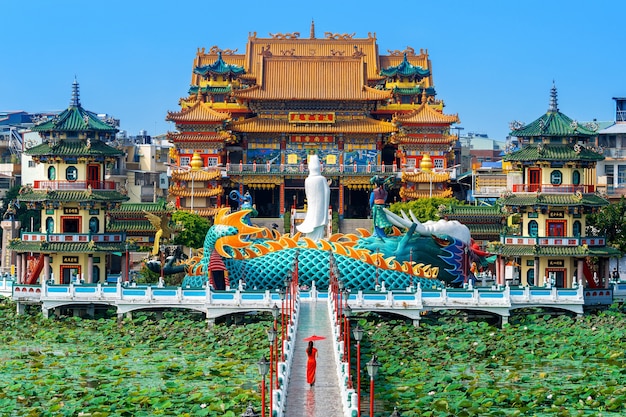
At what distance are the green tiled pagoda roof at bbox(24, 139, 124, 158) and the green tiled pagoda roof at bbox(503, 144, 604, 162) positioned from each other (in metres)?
15.1

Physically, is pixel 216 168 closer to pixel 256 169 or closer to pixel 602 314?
pixel 256 169

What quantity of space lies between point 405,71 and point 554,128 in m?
35.5

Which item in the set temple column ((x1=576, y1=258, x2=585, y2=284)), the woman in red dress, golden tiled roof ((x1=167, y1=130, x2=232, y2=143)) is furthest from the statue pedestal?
the woman in red dress

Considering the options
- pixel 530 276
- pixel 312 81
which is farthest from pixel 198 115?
pixel 530 276

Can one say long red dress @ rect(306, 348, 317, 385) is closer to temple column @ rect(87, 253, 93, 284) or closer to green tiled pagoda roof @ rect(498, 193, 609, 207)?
green tiled pagoda roof @ rect(498, 193, 609, 207)

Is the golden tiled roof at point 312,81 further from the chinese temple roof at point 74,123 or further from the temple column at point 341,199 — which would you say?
the chinese temple roof at point 74,123

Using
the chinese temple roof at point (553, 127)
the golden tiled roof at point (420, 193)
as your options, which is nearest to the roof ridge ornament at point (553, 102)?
the chinese temple roof at point (553, 127)

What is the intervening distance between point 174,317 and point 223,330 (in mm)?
2884

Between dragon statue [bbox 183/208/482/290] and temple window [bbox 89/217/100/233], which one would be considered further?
temple window [bbox 89/217/100/233]

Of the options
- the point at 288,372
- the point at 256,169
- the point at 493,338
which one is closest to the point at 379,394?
the point at 288,372

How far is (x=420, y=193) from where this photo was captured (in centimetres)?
7669

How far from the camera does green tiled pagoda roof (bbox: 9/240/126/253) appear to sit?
5094cm

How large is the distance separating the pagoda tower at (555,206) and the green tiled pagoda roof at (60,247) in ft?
47.5

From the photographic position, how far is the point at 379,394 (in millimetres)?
33750
